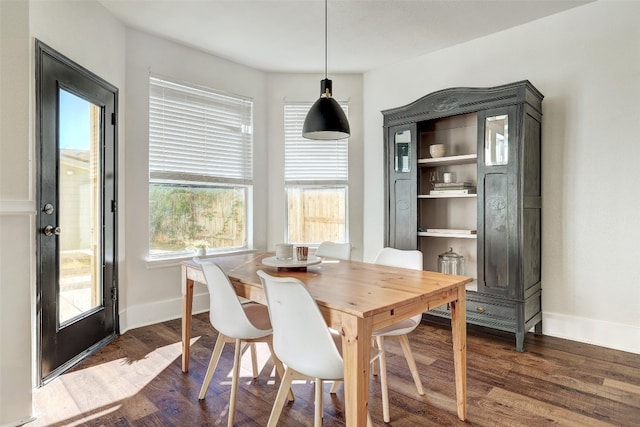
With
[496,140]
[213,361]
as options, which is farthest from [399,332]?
[496,140]

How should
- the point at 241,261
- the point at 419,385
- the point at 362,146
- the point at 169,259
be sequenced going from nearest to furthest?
1. the point at 419,385
2. the point at 241,261
3. the point at 169,259
4. the point at 362,146

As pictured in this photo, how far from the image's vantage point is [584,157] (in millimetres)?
2996

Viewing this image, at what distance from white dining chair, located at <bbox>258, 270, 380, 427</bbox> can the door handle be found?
5.67ft

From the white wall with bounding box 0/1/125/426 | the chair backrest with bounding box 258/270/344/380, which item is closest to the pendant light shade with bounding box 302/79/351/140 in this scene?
the chair backrest with bounding box 258/270/344/380

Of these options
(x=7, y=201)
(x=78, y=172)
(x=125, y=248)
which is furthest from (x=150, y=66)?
(x=7, y=201)

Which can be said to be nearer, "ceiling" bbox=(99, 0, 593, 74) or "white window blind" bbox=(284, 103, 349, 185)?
"ceiling" bbox=(99, 0, 593, 74)

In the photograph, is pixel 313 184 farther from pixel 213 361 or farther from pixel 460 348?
pixel 460 348

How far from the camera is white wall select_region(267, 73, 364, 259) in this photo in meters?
4.43

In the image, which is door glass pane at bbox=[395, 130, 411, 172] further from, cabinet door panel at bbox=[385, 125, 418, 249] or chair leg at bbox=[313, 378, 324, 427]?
chair leg at bbox=[313, 378, 324, 427]

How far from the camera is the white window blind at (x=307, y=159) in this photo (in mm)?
4434

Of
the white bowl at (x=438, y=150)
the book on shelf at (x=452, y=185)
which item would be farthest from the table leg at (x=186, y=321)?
the white bowl at (x=438, y=150)

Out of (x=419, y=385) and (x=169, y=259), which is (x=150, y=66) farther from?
(x=419, y=385)

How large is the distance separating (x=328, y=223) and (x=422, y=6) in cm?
247

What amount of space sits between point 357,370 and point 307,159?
3338mm
